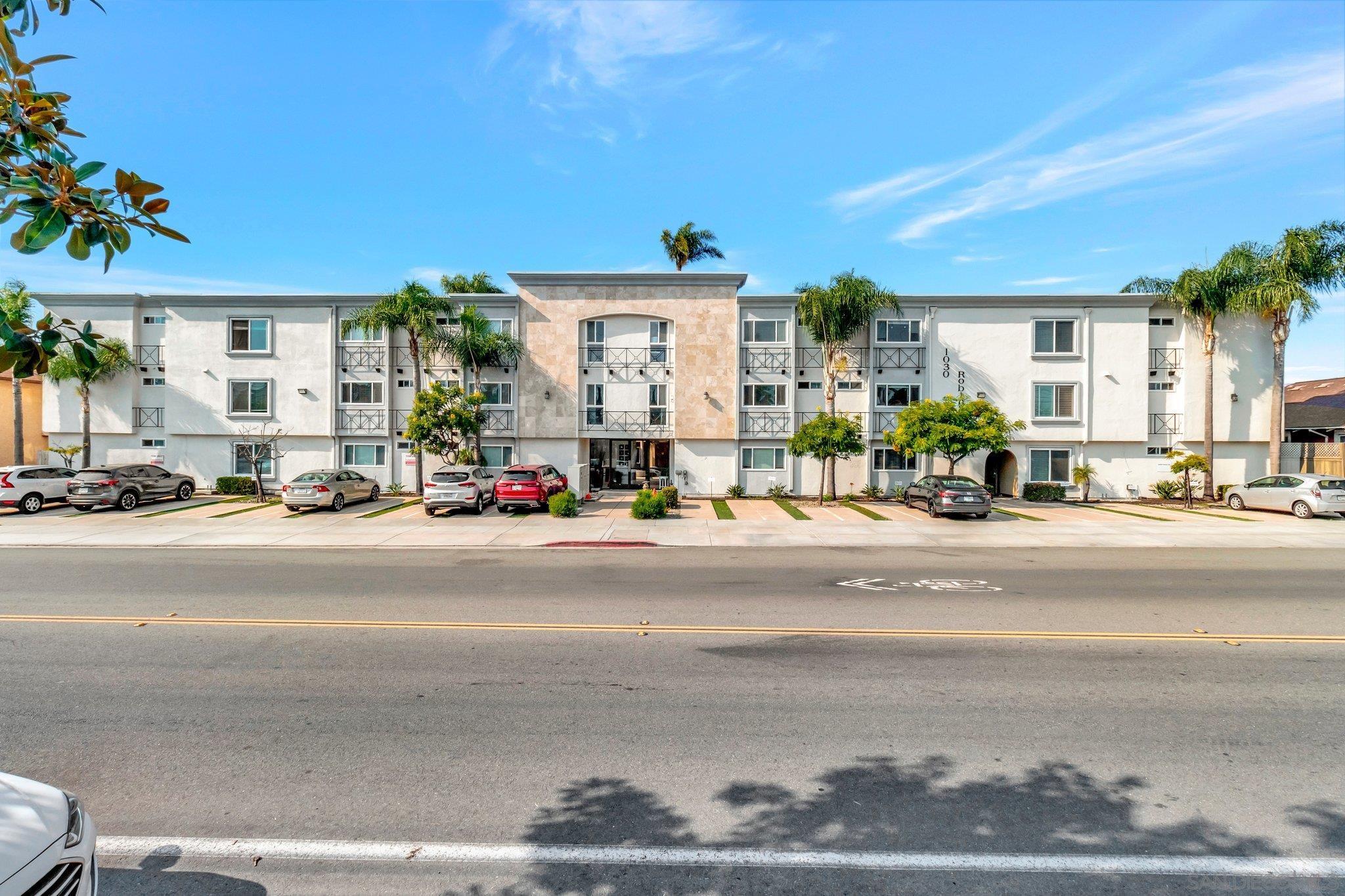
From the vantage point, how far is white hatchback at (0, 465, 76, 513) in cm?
2258

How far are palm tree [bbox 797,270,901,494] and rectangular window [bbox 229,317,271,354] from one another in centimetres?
2516

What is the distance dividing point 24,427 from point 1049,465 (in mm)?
50139

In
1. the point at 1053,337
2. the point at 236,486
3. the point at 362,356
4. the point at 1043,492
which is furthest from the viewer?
the point at 362,356

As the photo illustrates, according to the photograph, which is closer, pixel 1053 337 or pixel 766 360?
pixel 1053 337

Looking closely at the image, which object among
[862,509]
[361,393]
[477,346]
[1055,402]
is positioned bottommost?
[862,509]

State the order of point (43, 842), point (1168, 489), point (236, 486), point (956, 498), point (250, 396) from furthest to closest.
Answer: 1. point (250, 396)
2. point (236, 486)
3. point (1168, 489)
4. point (956, 498)
5. point (43, 842)

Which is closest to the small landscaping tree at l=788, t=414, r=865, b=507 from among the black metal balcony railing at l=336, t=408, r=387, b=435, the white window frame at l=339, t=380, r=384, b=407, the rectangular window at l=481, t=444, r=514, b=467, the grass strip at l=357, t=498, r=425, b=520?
the rectangular window at l=481, t=444, r=514, b=467

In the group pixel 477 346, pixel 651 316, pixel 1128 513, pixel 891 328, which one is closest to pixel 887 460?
pixel 891 328

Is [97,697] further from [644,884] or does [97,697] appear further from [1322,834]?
[1322,834]

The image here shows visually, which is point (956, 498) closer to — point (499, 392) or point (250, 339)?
point (499, 392)

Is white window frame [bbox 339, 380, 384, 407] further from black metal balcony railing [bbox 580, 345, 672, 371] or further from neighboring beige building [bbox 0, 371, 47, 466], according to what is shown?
neighboring beige building [bbox 0, 371, 47, 466]

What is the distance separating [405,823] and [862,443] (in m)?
27.6

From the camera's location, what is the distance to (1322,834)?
13.5 ft

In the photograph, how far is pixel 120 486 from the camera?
78.2 feet
